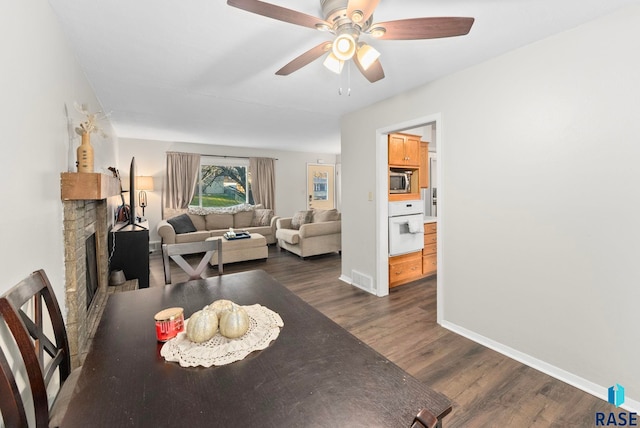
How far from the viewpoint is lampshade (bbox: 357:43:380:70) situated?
5.18ft

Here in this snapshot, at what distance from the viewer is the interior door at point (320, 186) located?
8.26 metres

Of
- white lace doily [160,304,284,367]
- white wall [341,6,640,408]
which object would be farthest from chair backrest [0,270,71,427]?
white wall [341,6,640,408]

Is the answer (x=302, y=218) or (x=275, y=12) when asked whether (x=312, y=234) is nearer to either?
(x=302, y=218)

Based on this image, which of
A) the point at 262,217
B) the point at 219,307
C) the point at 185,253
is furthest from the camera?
the point at 262,217

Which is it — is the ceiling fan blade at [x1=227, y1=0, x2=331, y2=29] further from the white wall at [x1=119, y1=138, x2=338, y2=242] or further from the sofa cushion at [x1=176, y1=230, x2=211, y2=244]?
the white wall at [x1=119, y1=138, x2=338, y2=242]

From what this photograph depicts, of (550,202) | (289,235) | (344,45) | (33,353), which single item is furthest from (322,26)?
(289,235)

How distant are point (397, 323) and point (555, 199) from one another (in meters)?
1.69

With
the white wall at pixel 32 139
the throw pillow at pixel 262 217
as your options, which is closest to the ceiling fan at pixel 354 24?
the white wall at pixel 32 139

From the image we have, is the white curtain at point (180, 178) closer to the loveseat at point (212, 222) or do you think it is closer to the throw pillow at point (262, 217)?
the loveseat at point (212, 222)

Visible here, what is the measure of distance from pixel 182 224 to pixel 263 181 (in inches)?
92.3

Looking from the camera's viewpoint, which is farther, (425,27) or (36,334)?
(425,27)

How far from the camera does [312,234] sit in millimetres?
5324

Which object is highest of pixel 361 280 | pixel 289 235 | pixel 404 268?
pixel 289 235

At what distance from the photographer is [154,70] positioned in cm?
255
